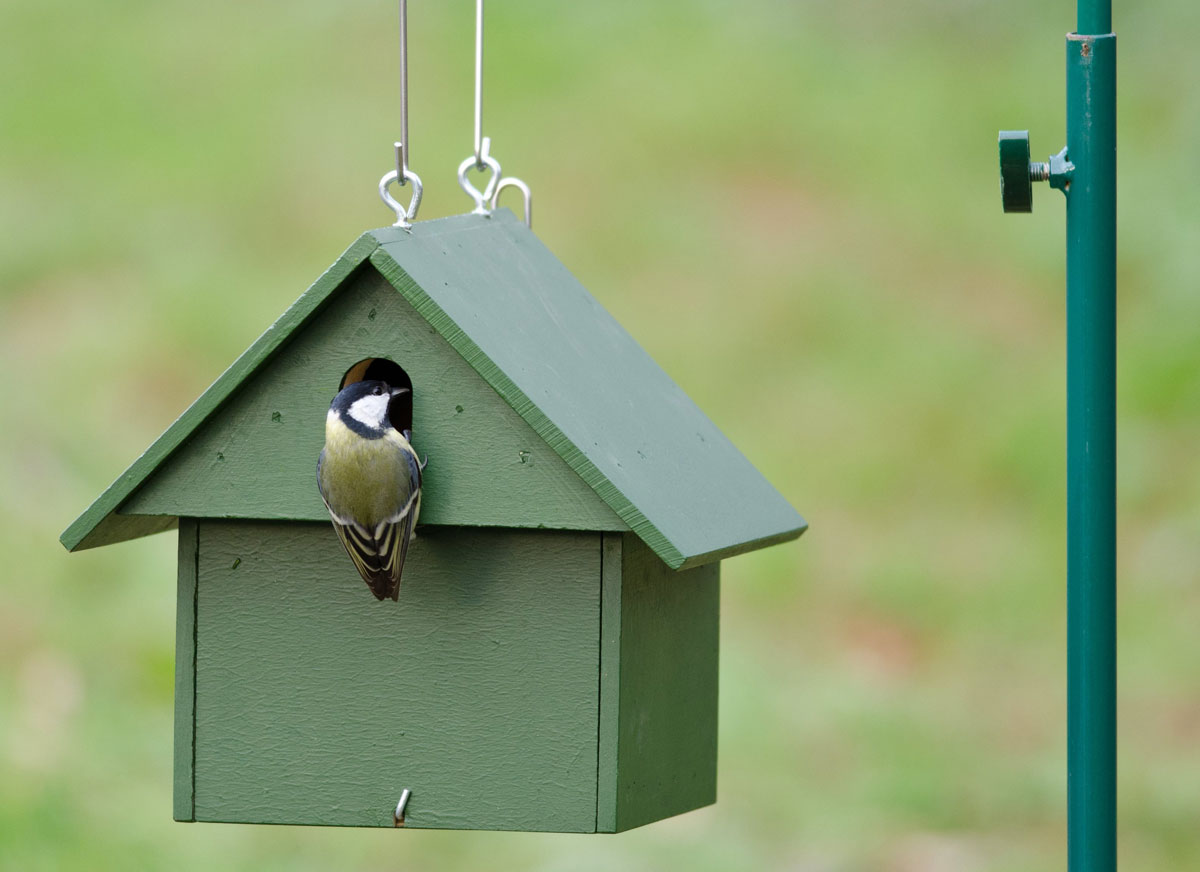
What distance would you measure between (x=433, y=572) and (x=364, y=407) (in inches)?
14.6

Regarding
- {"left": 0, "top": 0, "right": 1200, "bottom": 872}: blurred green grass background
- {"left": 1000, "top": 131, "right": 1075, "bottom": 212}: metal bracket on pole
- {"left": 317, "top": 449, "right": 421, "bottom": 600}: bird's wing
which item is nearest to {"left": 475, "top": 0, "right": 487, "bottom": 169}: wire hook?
{"left": 317, "top": 449, "right": 421, "bottom": 600}: bird's wing

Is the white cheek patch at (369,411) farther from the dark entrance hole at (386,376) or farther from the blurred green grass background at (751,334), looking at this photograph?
the blurred green grass background at (751,334)

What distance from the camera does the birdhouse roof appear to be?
3.04 metres

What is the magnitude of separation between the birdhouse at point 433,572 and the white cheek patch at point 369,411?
0.40ft

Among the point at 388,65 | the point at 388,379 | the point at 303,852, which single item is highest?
the point at 388,65

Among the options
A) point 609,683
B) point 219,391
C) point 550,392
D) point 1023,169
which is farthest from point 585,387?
point 1023,169

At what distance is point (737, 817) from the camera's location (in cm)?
720

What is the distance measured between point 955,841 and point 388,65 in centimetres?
642

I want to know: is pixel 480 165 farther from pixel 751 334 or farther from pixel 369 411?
pixel 751 334

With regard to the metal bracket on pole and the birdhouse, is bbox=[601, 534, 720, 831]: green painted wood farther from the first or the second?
the metal bracket on pole

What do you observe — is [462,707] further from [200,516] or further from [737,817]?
[737,817]

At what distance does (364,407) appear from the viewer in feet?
9.82

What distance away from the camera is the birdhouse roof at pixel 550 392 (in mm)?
3035

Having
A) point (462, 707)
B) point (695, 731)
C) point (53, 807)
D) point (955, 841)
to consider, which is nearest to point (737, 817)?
point (955, 841)
